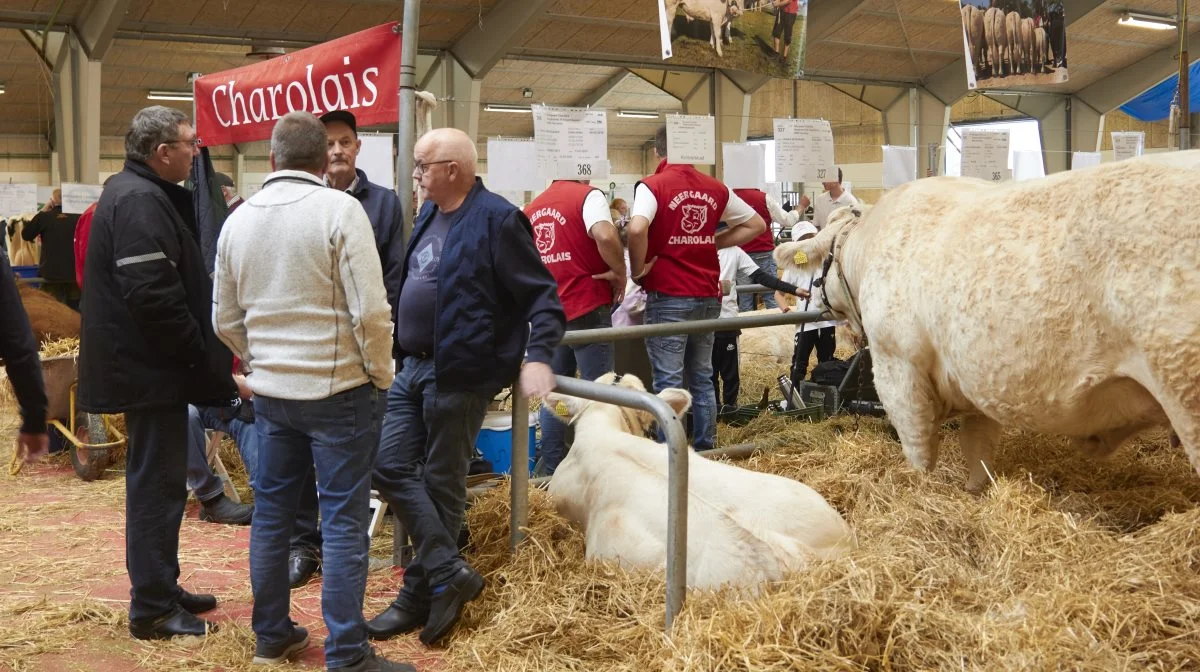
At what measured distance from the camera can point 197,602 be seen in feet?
14.3

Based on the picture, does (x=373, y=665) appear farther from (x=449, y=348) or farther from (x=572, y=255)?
(x=572, y=255)

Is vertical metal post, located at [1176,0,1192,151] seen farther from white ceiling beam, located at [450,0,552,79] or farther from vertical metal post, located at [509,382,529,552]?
white ceiling beam, located at [450,0,552,79]

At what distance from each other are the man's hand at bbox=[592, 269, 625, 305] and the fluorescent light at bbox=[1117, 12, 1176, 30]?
15.5m

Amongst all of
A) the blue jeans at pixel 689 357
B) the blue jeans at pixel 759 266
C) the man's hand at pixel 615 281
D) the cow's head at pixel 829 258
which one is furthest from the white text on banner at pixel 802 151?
the man's hand at pixel 615 281

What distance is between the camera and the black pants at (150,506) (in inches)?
159

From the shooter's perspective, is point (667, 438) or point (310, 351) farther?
point (310, 351)

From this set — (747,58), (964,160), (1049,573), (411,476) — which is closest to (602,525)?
(411,476)

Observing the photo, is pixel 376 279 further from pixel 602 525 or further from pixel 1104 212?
pixel 1104 212

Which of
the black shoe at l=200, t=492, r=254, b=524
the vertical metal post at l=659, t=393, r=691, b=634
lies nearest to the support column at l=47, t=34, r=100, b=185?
the black shoe at l=200, t=492, r=254, b=524

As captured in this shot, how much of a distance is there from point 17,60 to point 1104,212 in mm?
16409

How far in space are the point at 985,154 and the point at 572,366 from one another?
6.00m

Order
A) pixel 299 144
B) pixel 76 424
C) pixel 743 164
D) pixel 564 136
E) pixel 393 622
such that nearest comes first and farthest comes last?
pixel 299 144 → pixel 393 622 → pixel 564 136 → pixel 76 424 → pixel 743 164

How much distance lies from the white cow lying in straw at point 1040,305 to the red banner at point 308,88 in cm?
229

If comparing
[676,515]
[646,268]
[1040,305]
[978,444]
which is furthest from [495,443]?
[1040,305]
